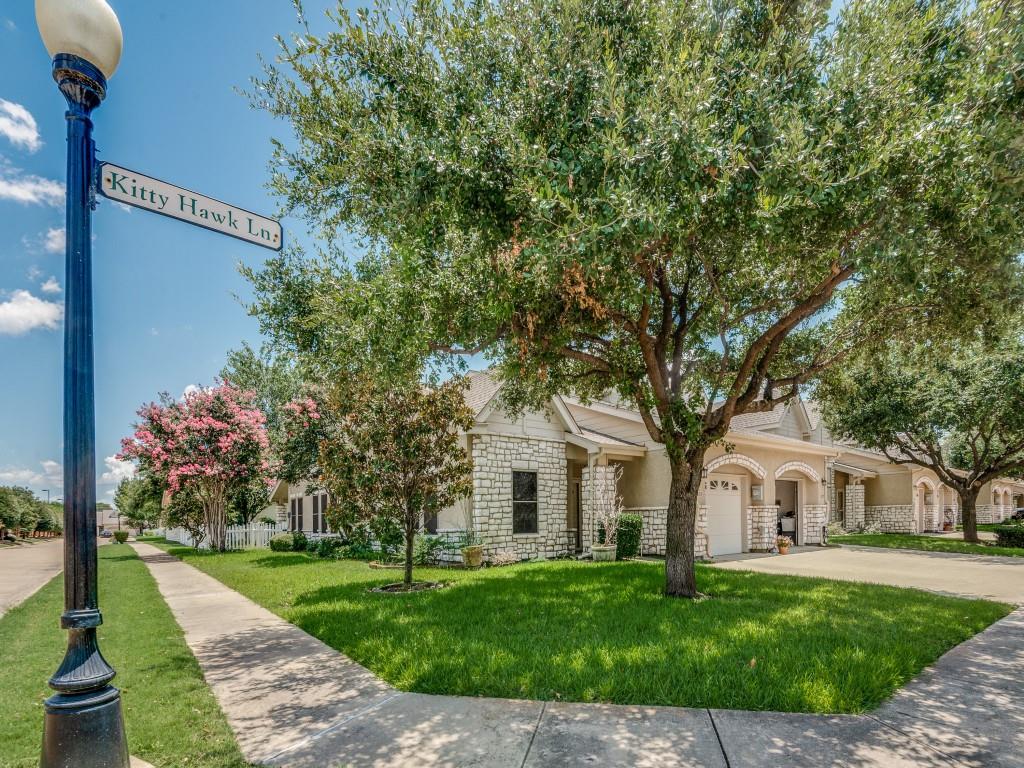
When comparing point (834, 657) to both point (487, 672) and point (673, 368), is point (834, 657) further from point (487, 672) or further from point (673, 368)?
point (673, 368)

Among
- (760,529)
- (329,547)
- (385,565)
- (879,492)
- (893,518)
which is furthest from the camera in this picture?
(879,492)

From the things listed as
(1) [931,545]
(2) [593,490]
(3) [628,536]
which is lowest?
(1) [931,545]

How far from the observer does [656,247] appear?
7.17 m

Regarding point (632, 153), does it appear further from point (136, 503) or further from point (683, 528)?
point (136, 503)

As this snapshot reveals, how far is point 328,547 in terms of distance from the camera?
61.9 feet

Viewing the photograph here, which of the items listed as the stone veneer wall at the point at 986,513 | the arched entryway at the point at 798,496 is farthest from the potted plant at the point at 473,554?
the stone veneer wall at the point at 986,513

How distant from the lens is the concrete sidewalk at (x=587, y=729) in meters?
3.90

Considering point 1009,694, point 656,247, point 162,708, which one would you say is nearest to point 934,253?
point 656,247

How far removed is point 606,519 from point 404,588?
6.64 meters

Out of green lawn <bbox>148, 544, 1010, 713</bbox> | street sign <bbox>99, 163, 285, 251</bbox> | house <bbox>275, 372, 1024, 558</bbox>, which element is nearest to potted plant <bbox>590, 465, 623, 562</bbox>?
house <bbox>275, 372, 1024, 558</bbox>

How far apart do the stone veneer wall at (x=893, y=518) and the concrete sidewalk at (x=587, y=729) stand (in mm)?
25759

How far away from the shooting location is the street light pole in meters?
3.06

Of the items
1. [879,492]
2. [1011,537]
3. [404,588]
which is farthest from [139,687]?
[879,492]

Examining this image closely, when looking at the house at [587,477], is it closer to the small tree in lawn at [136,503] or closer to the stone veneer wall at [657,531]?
the stone veneer wall at [657,531]
